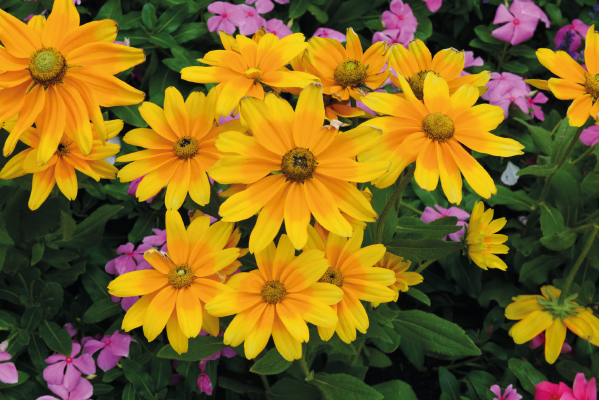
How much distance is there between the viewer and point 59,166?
114 centimetres

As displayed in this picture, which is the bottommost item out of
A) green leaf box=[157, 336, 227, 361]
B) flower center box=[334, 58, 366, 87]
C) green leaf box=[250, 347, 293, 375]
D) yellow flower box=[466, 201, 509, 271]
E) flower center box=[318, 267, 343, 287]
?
green leaf box=[157, 336, 227, 361]

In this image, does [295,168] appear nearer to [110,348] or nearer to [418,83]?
[418,83]

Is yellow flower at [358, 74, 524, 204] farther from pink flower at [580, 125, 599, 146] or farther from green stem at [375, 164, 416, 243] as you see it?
pink flower at [580, 125, 599, 146]

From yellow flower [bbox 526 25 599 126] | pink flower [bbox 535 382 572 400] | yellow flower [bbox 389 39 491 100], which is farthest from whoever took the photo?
pink flower [bbox 535 382 572 400]

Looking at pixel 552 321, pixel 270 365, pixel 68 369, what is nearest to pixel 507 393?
pixel 552 321

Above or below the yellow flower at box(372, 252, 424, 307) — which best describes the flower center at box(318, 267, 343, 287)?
above

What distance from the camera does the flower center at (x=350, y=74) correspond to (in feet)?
3.31

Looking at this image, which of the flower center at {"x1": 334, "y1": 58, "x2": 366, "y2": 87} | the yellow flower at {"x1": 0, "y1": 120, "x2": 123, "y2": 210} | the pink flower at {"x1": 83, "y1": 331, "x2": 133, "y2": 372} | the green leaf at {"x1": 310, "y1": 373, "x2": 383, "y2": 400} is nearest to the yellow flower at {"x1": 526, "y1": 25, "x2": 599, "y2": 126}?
the flower center at {"x1": 334, "y1": 58, "x2": 366, "y2": 87}

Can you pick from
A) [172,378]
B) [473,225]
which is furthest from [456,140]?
[172,378]

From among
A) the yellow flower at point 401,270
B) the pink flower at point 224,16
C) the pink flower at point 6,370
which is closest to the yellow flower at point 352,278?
the yellow flower at point 401,270

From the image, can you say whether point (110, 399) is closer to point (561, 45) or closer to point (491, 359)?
point (491, 359)

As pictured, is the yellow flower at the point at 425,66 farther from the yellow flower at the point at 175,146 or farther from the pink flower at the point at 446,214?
the pink flower at the point at 446,214

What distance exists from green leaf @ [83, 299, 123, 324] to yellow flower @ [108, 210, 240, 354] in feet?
2.17

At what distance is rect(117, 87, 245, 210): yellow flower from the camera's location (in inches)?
37.4
